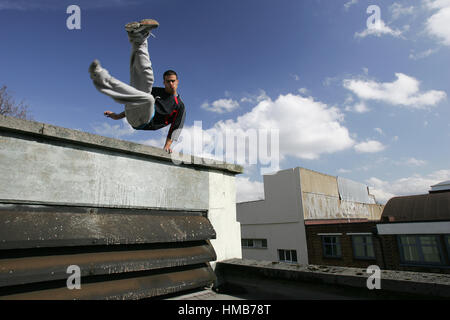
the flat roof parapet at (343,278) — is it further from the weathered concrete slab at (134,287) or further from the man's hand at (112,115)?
the man's hand at (112,115)

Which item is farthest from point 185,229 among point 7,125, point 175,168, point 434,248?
point 434,248

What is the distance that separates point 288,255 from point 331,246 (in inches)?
220

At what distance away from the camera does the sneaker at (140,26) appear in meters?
2.48

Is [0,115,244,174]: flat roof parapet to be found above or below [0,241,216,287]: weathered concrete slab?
above

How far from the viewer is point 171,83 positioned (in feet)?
11.0

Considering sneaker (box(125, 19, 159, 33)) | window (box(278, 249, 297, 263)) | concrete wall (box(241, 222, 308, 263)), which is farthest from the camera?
window (box(278, 249, 297, 263))

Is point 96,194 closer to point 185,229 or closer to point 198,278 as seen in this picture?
point 185,229

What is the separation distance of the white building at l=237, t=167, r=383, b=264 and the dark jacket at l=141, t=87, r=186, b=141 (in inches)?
1089

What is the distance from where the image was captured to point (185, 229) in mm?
2904

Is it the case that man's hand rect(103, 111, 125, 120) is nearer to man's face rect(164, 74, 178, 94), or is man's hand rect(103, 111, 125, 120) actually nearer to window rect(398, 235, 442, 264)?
man's face rect(164, 74, 178, 94)

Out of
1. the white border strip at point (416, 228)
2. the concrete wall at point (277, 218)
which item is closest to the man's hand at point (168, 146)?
the white border strip at point (416, 228)

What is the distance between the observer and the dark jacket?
10.8ft

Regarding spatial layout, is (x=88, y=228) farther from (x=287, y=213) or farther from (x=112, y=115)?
(x=287, y=213)

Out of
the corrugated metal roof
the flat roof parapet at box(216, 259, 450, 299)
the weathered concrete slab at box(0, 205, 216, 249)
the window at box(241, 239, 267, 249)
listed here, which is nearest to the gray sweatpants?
the weathered concrete slab at box(0, 205, 216, 249)
